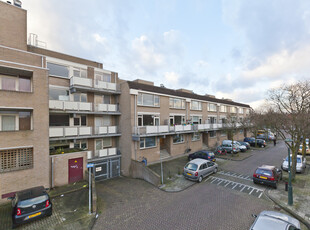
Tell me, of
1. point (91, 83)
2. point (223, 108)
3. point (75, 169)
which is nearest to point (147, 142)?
point (75, 169)

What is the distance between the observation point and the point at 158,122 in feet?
69.0

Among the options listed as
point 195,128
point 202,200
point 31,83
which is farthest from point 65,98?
point 195,128

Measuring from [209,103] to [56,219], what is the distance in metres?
28.8

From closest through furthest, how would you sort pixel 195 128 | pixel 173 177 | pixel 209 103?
pixel 173 177 < pixel 195 128 < pixel 209 103

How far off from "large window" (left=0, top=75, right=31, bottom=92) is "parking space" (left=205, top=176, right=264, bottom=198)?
59.9 feet

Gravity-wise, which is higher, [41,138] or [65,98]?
[65,98]

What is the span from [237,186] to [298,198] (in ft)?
13.0

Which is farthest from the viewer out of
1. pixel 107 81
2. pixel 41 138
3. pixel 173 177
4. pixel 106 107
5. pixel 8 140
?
pixel 107 81

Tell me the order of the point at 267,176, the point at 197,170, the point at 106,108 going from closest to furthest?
the point at 267,176 → the point at 197,170 → the point at 106,108

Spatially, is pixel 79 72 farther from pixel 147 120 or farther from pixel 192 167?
pixel 192 167

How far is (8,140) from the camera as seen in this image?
35.0ft

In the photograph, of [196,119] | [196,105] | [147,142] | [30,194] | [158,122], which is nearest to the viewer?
[30,194]

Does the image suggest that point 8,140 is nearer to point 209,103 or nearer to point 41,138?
point 41,138

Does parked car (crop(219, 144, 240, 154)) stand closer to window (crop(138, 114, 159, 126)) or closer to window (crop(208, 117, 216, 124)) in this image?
window (crop(208, 117, 216, 124))
